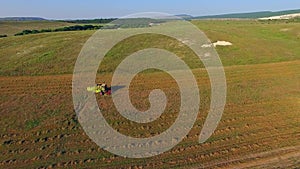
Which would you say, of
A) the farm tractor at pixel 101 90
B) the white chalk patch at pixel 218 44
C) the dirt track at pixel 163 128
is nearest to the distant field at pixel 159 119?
the dirt track at pixel 163 128

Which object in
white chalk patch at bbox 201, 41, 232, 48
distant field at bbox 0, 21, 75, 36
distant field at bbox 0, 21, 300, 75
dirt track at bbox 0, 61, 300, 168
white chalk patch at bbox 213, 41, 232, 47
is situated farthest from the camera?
distant field at bbox 0, 21, 75, 36

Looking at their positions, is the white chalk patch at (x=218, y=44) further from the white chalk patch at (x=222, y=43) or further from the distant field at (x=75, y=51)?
the distant field at (x=75, y=51)

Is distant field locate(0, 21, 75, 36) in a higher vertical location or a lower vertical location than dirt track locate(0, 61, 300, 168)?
higher

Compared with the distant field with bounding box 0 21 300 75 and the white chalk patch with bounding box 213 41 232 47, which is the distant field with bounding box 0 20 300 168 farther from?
the white chalk patch with bounding box 213 41 232 47

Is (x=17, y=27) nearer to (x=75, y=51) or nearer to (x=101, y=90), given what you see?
(x=75, y=51)

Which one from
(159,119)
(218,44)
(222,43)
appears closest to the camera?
(159,119)

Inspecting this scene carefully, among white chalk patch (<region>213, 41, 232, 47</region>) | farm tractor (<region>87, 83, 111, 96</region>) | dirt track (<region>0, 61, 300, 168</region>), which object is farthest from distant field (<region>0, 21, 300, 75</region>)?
farm tractor (<region>87, 83, 111, 96</region>)

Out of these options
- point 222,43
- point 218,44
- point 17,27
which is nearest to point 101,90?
point 218,44

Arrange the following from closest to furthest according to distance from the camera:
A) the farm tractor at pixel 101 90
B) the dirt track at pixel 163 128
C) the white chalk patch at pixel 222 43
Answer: the dirt track at pixel 163 128
the farm tractor at pixel 101 90
the white chalk patch at pixel 222 43

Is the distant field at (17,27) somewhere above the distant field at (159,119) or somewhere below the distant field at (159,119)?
above
